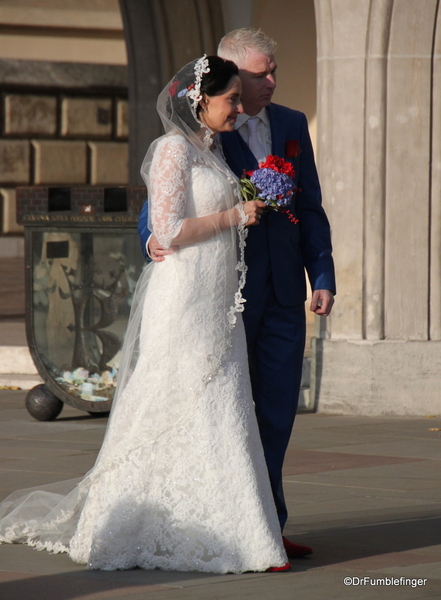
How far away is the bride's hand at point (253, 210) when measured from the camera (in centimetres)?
428

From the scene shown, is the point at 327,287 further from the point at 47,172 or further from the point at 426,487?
the point at 47,172

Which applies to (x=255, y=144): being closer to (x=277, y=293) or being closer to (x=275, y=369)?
(x=277, y=293)

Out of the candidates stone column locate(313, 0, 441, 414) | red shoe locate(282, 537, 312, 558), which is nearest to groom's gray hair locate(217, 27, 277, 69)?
red shoe locate(282, 537, 312, 558)

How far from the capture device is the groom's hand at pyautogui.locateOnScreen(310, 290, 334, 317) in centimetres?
451

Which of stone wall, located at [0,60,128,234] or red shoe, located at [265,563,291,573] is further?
stone wall, located at [0,60,128,234]

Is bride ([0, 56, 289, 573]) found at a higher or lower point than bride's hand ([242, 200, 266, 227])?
lower

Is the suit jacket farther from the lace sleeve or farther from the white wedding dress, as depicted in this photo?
the lace sleeve

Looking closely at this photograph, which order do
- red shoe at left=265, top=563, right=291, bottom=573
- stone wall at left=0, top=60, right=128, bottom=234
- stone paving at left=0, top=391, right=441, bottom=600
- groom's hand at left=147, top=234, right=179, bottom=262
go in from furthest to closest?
1. stone wall at left=0, top=60, right=128, bottom=234
2. groom's hand at left=147, top=234, right=179, bottom=262
3. red shoe at left=265, top=563, right=291, bottom=573
4. stone paving at left=0, top=391, right=441, bottom=600

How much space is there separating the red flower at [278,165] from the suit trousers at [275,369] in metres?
0.44

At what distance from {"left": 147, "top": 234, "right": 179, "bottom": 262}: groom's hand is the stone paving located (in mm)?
1121

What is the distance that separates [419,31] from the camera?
7980 millimetres

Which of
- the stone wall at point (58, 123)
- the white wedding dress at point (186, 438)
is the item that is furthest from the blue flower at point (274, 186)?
the stone wall at point (58, 123)

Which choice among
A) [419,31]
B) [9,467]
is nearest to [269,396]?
[9,467]

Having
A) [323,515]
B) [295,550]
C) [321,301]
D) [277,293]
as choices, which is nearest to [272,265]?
[277,293]
